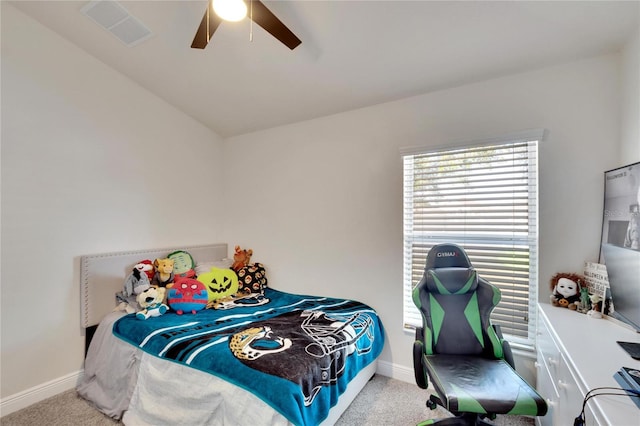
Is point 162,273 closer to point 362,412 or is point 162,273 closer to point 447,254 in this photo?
point 362,412

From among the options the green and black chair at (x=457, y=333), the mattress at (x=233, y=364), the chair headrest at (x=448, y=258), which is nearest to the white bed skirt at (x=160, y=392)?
the mattress at (x=233, y=364)

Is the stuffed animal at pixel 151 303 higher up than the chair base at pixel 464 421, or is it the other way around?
the stuffed animal at pixel 151 303

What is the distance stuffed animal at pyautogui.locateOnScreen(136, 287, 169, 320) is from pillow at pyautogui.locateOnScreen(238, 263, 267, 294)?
802mm

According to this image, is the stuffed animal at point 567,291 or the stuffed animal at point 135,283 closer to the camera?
the stuffed animal at point 567,291

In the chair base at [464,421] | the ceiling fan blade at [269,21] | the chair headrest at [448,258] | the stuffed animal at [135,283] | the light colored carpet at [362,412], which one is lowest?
the light colored carpet at [362,412]

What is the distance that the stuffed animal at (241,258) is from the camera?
10.8 ft

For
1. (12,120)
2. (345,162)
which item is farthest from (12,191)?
(345,162)

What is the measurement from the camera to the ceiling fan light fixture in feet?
4.44

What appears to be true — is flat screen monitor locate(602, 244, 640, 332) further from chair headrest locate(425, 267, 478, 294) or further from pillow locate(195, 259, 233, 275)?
pillow locate(195, 259, 233, 275)

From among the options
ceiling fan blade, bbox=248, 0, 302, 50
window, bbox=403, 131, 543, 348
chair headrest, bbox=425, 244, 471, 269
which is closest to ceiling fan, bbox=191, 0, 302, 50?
ceiling fan blade, bbox=248, 0, 302, 50

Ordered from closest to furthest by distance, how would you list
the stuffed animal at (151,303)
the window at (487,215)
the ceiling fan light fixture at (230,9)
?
1. the ceiling fan light fixture at (230,9)
2. the window at (487,215)
3. the stuffed animal at (151,303)

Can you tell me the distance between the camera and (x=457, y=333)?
6.08ft

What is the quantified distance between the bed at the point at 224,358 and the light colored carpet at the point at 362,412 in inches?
2.6

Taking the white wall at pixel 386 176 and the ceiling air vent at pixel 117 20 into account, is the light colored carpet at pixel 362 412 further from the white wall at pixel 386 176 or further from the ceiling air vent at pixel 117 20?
the ceiling air vent at pixel 117 20
